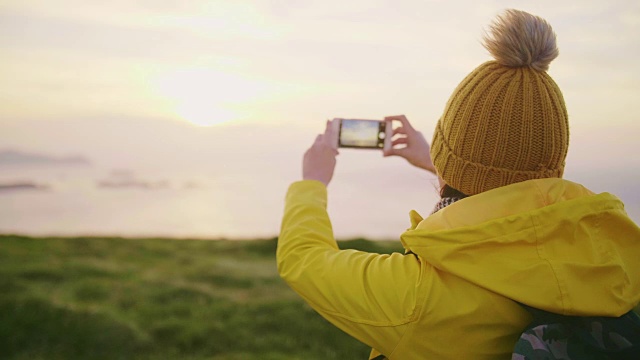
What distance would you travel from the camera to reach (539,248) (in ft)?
6.31

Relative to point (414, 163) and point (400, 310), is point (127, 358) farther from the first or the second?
point (400, 310)

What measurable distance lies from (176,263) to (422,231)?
20.9 feet

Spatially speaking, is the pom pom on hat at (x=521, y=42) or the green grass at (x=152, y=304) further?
the green grass at (x=152, y=304)

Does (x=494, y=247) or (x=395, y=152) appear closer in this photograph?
(x=494, y=247)

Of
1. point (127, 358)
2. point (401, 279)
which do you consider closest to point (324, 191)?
point (401, 279)

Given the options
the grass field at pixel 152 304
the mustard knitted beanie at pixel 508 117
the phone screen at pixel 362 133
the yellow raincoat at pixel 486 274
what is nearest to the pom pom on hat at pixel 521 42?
the mustard knitted beanie at pixel 508 117

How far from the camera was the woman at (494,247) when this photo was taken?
1.91 meters

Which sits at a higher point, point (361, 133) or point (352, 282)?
point (361, 133)

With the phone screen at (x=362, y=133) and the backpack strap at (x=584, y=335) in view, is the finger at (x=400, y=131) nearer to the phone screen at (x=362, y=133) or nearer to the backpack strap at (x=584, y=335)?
the phone screen at (x=362, y=133)

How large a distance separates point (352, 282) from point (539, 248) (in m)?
0.51

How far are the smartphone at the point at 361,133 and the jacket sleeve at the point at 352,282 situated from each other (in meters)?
0.43

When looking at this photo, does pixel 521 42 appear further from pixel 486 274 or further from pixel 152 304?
pixel 152 304

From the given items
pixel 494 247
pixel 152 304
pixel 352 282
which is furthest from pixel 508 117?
pixel 152 304

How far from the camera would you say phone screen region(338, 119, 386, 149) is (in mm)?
2598
